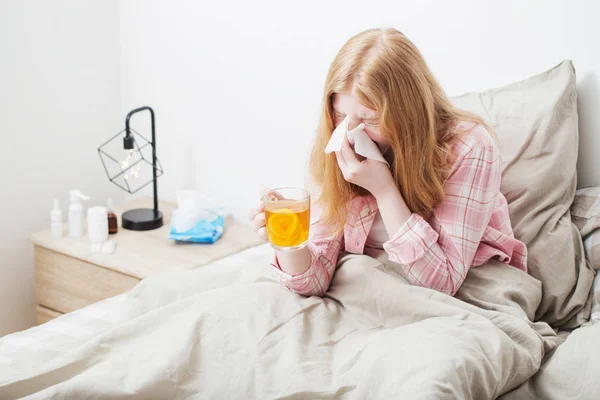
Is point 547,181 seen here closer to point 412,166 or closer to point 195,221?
point 412,166

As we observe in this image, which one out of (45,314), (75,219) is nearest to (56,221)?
(75,219)

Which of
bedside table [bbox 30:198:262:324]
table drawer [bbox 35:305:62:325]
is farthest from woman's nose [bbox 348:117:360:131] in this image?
table drawer [bbox 35:305:62:325]

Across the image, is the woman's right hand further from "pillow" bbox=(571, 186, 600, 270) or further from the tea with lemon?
"pillow" bbox=(571, 186, 600, 270)

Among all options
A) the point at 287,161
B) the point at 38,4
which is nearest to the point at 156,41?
the point at 38,4

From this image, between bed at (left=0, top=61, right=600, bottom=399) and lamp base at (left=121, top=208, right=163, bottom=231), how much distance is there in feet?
2.01

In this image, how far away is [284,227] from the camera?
1.25m

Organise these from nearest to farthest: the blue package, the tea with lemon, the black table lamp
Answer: the tea with lemon, the blue package, the black table lamp

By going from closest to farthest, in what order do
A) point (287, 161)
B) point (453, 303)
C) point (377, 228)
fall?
point (453, 303) → point (377, 228) → point (287, 161)

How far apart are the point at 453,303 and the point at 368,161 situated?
12.7 inches

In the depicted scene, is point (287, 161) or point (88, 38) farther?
point (88, 38)

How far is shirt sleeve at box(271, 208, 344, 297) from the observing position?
1423 millimetres

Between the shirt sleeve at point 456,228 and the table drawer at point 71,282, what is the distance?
909mm

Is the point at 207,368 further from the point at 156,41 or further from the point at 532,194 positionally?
the point at 156,41

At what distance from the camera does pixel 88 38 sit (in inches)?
96.4
